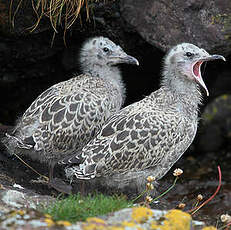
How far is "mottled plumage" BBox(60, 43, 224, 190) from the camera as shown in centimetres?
588

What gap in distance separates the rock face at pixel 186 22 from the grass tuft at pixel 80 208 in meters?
3.05

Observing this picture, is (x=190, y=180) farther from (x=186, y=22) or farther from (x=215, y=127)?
(x=186, y=22)

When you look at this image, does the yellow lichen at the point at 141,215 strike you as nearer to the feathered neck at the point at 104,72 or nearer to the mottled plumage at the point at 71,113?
the mottled plumage at the point at 71,113

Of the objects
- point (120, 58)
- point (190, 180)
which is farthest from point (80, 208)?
point (190, 180)

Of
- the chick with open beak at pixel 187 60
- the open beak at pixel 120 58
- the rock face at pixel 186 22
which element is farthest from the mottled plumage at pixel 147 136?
the rock face at pixel 186 22

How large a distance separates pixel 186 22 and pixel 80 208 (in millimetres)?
3529

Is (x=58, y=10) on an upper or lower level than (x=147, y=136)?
upper

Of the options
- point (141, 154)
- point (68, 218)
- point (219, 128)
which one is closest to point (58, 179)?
point (141, 154)

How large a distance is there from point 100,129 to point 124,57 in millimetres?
1116

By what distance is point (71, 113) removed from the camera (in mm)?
6262

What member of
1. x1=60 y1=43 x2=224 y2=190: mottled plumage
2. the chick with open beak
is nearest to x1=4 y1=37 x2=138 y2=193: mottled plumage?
x1=60 y1=43 x2=224 y2=190: mottled plumage

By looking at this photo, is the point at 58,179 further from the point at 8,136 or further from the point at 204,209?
the point at 204,209

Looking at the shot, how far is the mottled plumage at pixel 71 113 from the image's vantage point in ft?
20.2

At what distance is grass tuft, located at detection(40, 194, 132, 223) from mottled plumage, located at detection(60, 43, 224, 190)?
28.4 inches
